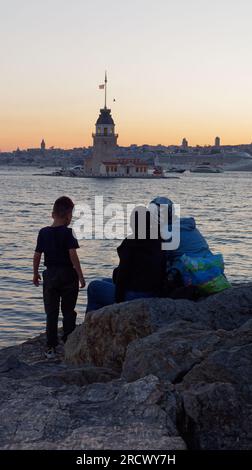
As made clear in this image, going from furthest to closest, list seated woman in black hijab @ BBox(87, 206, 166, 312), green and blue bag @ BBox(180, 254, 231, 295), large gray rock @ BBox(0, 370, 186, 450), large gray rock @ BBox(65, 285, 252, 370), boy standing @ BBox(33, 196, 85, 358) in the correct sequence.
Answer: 1. boy standing @ BBox(33, 196, 85, 358)
2. green and blue bag @ BBox(180, 254, 231, 295)
3. seated woman in black hijab @ BBox(87, 206, 166, 312)
4. large gray rock @ BBox(65, 285, 252, 370)
5. large gray rock @ BBox(0, 370, 186, 450)

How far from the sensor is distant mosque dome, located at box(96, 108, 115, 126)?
108 metres

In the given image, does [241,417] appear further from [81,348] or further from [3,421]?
[81,348]

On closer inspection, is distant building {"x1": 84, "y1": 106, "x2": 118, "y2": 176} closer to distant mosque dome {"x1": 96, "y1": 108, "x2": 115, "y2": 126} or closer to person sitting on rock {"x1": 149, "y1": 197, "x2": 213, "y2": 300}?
distant mosque dome {"x1": 96, "y1": 108, "x2": 115, "y2": 126}

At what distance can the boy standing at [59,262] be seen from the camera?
505 centimetres

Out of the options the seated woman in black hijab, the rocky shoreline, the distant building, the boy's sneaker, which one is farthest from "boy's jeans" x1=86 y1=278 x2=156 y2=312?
the distant building

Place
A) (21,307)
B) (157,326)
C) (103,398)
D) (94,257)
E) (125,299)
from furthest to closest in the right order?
(94,257) < (21,307) < (125,299) < (157,326) < (103,398)

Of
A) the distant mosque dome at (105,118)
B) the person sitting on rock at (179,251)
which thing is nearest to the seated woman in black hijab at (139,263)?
the person sitting on rock at (179,251)

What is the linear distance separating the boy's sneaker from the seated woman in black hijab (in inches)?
30.6

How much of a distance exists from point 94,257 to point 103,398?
13.2 m

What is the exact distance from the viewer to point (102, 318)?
4.43 meters

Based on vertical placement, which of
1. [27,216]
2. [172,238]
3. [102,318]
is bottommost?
[27,216]

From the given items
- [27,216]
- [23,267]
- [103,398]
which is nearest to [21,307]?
[23,267]

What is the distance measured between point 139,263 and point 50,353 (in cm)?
112

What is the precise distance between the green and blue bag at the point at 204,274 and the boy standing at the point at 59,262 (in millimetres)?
773
